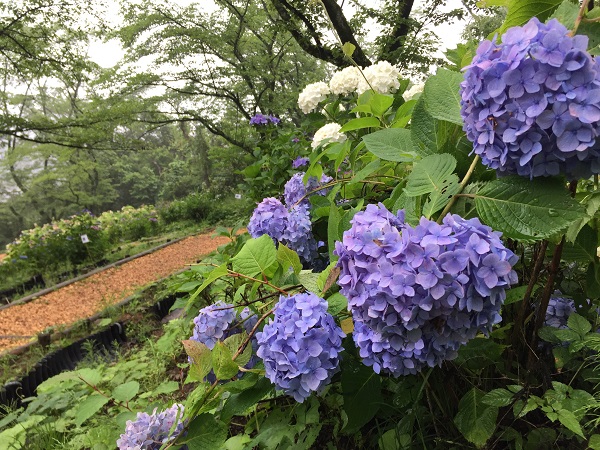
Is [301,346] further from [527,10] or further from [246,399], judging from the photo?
[527,10]

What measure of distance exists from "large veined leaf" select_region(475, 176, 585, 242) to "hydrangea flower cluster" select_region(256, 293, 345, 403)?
0.92 feet

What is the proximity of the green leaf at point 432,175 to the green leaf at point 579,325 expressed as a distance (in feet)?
1.14

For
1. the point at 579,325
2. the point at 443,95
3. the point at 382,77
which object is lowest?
the point at 579,325

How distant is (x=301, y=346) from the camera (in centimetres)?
57

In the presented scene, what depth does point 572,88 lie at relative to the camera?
0.41 metres

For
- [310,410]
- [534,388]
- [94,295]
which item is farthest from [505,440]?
[94,295]

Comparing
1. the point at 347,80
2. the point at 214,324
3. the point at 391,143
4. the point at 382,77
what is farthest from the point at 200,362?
the point at 347,80

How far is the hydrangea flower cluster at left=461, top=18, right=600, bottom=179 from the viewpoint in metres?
0.40

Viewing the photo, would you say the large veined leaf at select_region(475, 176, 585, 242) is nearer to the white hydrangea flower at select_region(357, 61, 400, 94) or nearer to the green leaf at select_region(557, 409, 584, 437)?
the green leaf at select_region(557, 409, 584, 437)

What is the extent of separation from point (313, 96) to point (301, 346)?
175 cm

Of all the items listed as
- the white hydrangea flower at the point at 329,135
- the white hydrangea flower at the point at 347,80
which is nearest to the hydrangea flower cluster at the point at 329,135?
the white hydrangea flower at the point at 329,135

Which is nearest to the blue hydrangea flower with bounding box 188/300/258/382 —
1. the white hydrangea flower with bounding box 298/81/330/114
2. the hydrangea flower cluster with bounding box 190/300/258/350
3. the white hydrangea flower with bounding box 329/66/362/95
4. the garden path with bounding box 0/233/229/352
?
the hydrangea flower cluster with bounding box 190/300/258/350

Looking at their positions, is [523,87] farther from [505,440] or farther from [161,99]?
[161,99]

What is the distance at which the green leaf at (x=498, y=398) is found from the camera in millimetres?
607
